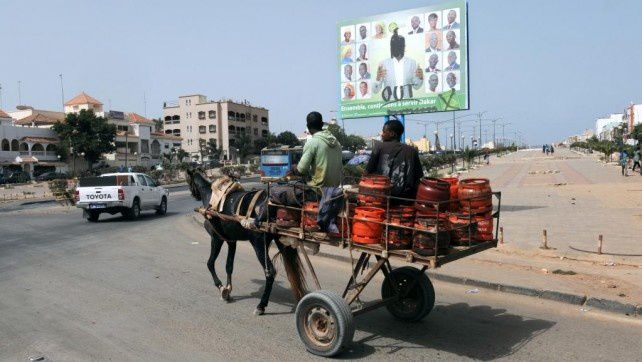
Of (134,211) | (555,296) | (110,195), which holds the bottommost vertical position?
(555,296)

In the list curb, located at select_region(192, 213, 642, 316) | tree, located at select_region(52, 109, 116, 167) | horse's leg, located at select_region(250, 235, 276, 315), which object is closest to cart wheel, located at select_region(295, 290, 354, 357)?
horse's leg, located at select_region(250, 235, 276, 315)

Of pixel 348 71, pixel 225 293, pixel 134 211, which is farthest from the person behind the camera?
pixel 134 211

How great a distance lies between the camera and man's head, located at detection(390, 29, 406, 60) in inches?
640

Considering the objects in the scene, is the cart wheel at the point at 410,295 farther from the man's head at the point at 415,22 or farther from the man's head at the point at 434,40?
the man's head at the point at 415,22

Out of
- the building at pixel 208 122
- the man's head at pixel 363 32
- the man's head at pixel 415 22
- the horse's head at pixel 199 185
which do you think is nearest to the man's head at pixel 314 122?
the horse's head at pixel 199 185

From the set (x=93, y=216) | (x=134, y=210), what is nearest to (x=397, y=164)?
(x=134, y=210)

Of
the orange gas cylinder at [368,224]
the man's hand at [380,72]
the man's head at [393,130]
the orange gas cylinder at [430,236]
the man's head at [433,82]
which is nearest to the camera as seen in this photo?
the orange gas cylinder at [430,236]

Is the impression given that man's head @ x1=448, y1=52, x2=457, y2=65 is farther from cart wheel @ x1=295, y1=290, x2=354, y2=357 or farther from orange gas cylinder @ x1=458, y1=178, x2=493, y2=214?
cart wheel @ x1=295, y1=290, x2=354, y2=357

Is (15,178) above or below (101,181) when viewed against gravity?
below

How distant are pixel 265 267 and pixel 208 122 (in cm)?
10415

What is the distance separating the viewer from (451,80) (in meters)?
15.8

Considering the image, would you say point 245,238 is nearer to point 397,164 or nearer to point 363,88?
point 397,164

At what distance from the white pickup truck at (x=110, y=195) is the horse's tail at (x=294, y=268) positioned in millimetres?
13503

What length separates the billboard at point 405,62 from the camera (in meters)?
15.6
